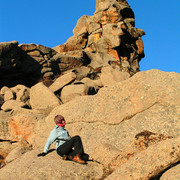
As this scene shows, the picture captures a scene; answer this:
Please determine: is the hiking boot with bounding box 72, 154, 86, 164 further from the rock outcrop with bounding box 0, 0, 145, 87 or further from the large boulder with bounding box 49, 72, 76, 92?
the rock outcrop with bounding box 0, 0, 145, 87


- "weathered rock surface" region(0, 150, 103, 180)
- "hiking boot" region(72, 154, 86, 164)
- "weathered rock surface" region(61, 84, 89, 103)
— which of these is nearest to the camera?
"weathered rock surface" region(0, 150, 103, 180)

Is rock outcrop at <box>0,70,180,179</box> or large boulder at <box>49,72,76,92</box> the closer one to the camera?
rock outcrop at <box>0,70,180,179</box>

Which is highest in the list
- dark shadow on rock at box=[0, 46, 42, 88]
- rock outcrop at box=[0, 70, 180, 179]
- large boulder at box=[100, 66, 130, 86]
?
dark shadow on rock at box=[0, 46, 42, 88]

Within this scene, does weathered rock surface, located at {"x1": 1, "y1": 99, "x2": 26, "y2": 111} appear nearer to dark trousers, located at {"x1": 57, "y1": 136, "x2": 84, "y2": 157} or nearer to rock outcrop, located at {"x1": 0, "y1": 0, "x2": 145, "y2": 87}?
rock outcrop, located at {"x1": 0, "y1": 0, "x2": 145, "y2": 87}

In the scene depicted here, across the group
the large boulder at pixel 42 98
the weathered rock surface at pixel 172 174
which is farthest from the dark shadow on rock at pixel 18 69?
the weathered rock surface at pixel 172 174

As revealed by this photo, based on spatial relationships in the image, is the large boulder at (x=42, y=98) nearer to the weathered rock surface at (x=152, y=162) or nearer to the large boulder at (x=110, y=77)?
the large boulder at (x=110, y=77)

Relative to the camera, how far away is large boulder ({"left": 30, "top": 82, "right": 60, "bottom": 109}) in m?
13.1

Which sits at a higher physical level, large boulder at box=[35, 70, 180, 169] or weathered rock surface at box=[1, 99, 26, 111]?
weathered rock surface at box=[1, 99, 26, 111]

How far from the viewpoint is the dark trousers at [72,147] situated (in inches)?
239

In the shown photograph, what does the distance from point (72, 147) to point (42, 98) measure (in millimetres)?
7628

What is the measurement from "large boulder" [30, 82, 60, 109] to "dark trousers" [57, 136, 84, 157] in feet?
21.7

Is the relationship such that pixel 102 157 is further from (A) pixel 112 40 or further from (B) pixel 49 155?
(A) pixel 112 40

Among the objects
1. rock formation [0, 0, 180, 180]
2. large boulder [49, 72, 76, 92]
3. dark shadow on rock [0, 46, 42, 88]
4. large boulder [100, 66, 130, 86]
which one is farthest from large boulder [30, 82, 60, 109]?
dark shadow on rock [0, 46, 42, 88]

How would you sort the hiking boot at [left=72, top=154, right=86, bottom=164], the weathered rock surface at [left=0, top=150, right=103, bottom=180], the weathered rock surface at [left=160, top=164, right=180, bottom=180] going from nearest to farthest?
the weathered rock surface at [left=160, top=164, right=180, bottom=180], the weathered rock surface at [left=0, top=150, right=103, bottom=180], the hiking boot at [left=72, top=154, right=86, bottom=164]
